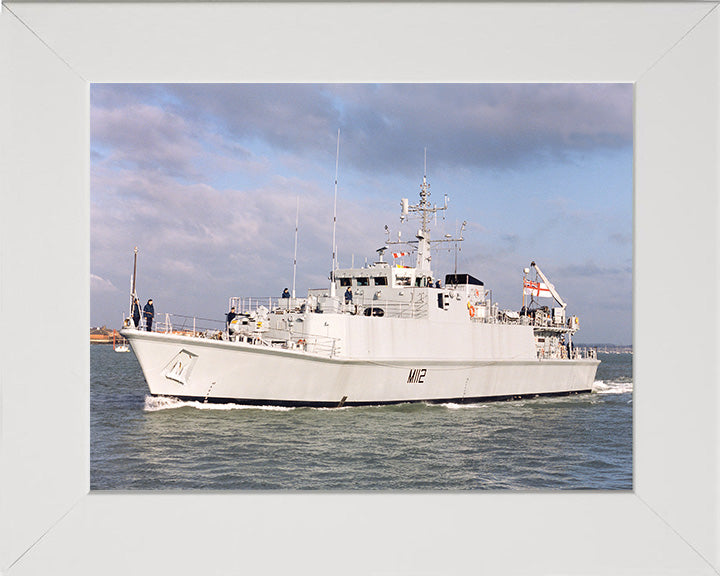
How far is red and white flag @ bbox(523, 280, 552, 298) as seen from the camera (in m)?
17.6

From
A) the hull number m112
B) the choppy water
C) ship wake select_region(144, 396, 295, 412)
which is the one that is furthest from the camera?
the hull number m112

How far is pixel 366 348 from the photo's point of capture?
11.5 m

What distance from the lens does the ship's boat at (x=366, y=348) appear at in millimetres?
10227

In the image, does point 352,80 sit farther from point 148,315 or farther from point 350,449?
point 148,315

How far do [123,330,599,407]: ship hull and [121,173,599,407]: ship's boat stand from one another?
0.05 feet

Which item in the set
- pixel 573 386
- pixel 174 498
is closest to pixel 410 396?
pixel 573 386

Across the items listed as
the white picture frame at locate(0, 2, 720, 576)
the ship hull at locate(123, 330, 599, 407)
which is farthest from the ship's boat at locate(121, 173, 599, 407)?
the white picture frame at locate(0, 2, 720, 576)

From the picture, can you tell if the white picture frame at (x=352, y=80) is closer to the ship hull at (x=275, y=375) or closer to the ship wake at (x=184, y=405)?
the ship hull at (x=275, y=375)

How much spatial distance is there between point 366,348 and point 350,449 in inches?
135

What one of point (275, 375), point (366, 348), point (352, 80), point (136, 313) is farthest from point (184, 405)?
point (352, 80)

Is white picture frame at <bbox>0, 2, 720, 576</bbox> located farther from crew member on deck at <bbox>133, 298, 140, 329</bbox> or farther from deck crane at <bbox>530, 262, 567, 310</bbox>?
deck crane at <bbox>530, 262, 567, 310</bbox>
